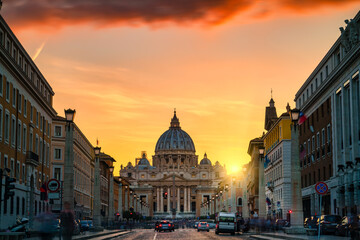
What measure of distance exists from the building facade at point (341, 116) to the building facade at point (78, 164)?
104 feet

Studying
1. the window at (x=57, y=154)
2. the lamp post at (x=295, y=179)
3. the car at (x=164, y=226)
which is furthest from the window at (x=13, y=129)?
the car at (x=164, y=226)

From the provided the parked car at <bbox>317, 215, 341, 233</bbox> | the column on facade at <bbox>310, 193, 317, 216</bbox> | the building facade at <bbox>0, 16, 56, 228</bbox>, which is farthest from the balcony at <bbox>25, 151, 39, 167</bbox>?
the column on facade at <bbox>310, 193, 317, 216</bbox>

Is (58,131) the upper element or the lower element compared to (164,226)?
upper

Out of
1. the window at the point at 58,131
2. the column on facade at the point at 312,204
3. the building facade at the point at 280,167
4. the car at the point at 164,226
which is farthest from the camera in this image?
the building facade at the point at 280,167

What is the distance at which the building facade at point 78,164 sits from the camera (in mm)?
86412

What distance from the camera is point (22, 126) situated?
59.1 meters

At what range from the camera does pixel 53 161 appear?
3401 inches

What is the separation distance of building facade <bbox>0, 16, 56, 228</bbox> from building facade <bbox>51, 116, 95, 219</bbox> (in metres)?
12.0

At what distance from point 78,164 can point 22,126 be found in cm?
4166

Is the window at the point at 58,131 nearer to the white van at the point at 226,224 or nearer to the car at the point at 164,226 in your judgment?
the car at the point at 164,226

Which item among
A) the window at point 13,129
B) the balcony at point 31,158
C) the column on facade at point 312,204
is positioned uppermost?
the window at point 13,129

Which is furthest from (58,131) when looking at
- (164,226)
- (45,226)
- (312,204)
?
(45,226)

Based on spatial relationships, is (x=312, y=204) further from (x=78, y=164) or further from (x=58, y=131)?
(x=78, y=164)

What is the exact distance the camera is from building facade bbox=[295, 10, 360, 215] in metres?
54.5
